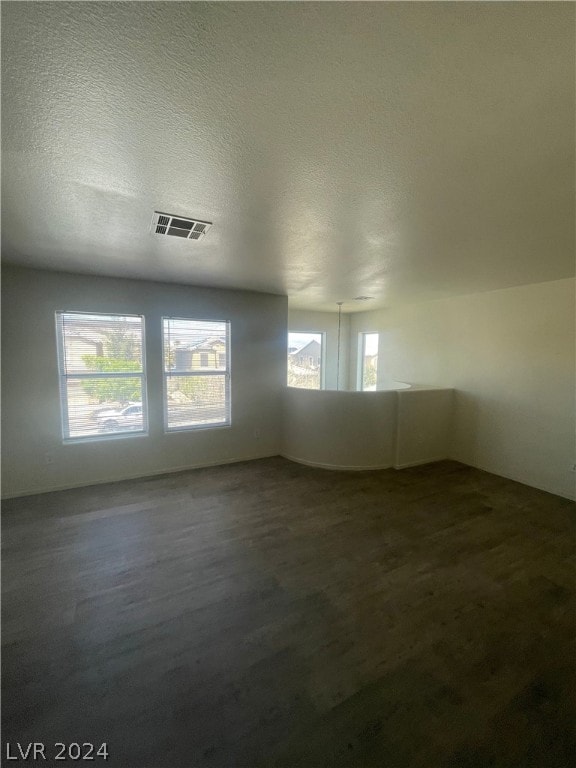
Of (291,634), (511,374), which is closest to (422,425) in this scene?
(511,374)

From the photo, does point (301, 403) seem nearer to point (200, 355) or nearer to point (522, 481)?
point (200, 355)

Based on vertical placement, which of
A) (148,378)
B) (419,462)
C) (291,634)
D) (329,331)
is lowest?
(291,634)

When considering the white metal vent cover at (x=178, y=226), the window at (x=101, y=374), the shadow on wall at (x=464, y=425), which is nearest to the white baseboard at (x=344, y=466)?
the shadow on wall at (x=464, y=425)

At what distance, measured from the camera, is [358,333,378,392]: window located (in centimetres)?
689

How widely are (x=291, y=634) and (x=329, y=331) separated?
6.08 metres

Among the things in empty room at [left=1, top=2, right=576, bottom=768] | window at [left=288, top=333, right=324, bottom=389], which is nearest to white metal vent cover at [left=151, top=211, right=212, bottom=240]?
empty room at [left=1, top=2, right=576, bottom=768]

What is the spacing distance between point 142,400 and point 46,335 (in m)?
1.29

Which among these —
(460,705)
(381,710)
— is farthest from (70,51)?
(460,705)

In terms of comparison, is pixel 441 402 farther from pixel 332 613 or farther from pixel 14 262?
pixel 14 262

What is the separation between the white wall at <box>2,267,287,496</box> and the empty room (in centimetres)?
3

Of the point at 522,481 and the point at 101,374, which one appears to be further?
the point at 522,481

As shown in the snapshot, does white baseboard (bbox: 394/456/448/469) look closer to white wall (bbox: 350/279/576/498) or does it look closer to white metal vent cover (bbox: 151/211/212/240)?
white wall (bbox: 350/279/576/498)

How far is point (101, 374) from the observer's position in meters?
3.84

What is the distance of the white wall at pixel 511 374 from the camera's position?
12.2ft
